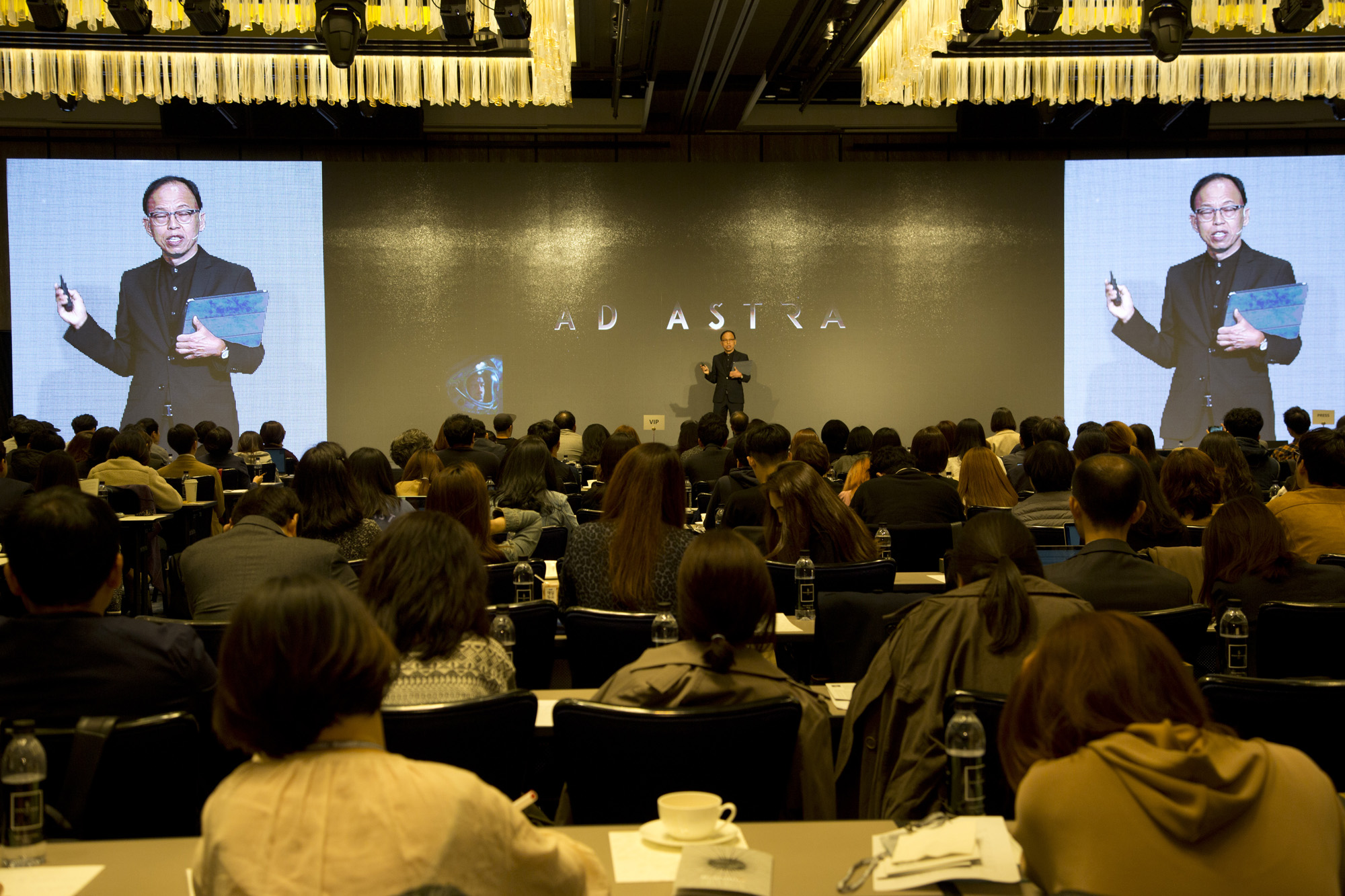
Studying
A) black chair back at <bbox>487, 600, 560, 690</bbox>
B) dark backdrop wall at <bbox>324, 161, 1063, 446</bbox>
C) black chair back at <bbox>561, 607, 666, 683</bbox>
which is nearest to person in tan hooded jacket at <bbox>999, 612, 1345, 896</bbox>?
black chair back at <bbox>561, 607, 666, 683</bbox>

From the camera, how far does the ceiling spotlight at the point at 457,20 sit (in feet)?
22.9

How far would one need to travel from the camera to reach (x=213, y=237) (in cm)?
1219

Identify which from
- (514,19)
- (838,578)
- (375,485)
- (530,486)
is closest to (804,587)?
(838,578)

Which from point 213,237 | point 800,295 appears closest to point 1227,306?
point 800,295

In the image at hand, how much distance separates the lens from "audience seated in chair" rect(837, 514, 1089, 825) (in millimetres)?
2400

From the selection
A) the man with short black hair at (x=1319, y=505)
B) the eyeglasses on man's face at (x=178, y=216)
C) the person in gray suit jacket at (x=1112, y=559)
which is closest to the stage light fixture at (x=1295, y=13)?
the man with short black hair at (x=1319, y=505)

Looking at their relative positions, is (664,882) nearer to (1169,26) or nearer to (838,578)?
(838,578)

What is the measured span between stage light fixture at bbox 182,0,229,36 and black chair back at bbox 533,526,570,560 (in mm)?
4122

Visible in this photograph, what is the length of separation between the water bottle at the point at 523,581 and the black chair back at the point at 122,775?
6.18 feet

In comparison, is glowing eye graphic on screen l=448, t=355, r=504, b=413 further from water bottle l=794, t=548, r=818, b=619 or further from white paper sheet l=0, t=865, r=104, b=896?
white paper sheet l=0, t=865, r=104, b=896

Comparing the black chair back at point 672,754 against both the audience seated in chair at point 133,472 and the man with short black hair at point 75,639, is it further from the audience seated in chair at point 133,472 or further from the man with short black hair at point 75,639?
the audience seated in chair at point 133,472

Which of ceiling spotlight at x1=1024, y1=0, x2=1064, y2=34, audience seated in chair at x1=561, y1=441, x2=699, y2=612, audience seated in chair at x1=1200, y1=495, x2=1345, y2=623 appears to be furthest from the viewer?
ceiling spotlight at x1=1024, y1=0, x2=1064, y2=34

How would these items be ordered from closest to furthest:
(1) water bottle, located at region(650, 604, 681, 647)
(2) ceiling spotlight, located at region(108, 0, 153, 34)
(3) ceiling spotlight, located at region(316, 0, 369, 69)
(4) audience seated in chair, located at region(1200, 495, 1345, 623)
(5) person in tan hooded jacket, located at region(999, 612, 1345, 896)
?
(5) person in tan hooded jacket, located at region(999, 612, 1345, 896), (1) water bottle, located at region(650, 604, 681, 647), (4) audience seated in chair, located at region(1200, 495, 1345, 623), (3) ceiling spotlight, located at region(316, 0, 369, 69), (2) ceiling spotlight, located at region(108, 0, 153, 34)

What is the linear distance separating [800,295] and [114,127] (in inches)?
310
